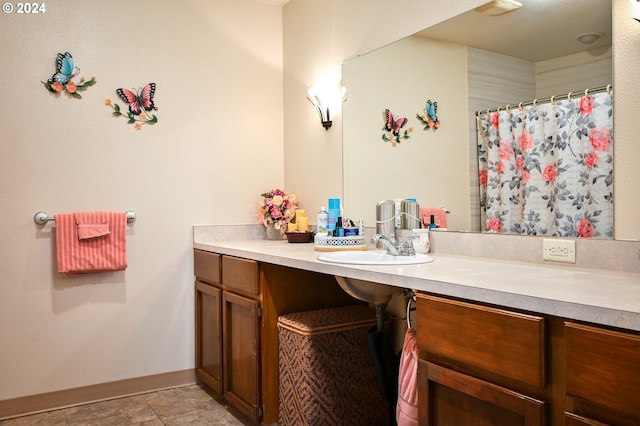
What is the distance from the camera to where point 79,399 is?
285 cm

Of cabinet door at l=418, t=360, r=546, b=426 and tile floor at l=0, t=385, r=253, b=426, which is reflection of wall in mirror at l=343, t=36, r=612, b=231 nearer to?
cabinet door at l=418, t=360, r=546, b=426

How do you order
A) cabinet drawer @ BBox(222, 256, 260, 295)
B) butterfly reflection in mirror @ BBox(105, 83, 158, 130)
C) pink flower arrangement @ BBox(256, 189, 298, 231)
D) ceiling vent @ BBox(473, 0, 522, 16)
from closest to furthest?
ceiling vent @ BBox(473, 0, 522, 16) < cabinet drawer @ BBox(222, 256, 260, 295) < butterfly reflection in mirror @ BBox(105, 83, 158, 130) < pink flower arrangement @ BBox(256, 189, 298, 231)

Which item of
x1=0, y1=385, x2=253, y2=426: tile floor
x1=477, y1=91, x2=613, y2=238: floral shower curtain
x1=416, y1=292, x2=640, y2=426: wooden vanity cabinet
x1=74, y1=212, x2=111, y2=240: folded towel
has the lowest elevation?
x1=0, y1=385, x2=253, y2=426: tile floor

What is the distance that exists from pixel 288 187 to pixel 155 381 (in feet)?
4.83

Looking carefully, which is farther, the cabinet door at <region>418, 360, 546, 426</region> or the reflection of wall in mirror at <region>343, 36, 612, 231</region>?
the reflection of wall in mirror at <region>343, 36, 612, 231</region>

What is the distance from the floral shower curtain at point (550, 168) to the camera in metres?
1.69

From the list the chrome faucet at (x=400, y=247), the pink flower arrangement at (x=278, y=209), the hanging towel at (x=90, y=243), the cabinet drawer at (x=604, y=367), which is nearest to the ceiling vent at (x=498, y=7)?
the chrome faucet at (x=400, y=247)

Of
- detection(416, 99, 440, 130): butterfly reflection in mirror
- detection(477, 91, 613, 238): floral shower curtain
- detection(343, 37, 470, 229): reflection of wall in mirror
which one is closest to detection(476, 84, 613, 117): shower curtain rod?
detection(477, 91, 613, 238): floral shower curtain

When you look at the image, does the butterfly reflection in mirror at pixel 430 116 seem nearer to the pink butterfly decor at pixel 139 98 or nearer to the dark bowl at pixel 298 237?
the dark bowl at pixel 298 237

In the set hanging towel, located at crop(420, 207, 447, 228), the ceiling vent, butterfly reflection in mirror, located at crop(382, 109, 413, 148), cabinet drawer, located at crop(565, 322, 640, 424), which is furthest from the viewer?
butterfly reflection in mirror, located at crop(382, 109, 413, 148)

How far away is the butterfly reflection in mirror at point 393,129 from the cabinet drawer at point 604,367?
1.55 m

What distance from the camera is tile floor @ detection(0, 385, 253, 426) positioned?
2.59m

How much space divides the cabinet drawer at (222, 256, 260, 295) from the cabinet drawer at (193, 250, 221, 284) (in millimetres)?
102

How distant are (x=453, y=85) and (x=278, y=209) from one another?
141cm
